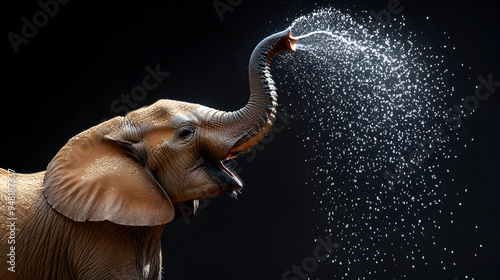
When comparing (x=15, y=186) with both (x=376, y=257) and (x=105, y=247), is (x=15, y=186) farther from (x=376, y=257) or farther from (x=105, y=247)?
(x=376, y=257)

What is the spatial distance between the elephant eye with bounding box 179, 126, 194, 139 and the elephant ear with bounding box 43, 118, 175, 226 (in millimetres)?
155

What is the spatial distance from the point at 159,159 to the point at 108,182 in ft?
0.65

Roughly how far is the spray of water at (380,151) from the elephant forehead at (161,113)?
1.68 meters

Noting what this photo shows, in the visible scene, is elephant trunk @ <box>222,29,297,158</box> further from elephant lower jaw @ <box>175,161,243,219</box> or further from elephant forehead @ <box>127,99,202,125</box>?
elephant forehead @ <box>127,99,202,125</box>

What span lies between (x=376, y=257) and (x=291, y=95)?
120 cm

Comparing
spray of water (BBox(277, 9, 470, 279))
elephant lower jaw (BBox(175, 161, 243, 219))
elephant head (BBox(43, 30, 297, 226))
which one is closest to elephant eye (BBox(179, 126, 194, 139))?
elephant head (BBox(43, 30, 297, 226))

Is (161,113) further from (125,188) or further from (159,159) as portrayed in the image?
(125,188)

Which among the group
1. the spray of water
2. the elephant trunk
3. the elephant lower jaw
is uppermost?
the elephant trunk

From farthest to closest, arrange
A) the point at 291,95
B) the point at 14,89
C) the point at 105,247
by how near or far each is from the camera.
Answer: the point at 291,95
the point at 14,89
the point at 105,247

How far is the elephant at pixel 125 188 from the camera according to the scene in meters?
2.05

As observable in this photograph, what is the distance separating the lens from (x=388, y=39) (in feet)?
12.6

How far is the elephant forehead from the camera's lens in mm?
2150

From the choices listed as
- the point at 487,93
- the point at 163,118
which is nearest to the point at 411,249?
the point at 487,93

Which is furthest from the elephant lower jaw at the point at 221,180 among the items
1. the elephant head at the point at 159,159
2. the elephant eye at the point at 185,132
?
the elephant eye at the point at 185,132
